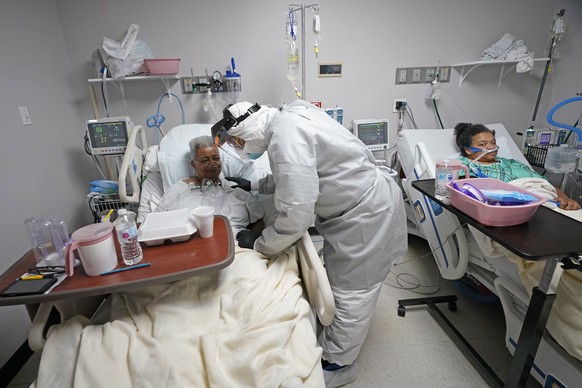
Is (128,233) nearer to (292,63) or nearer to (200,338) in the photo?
(200,338)

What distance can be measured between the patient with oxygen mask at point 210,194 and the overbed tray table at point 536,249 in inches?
43.7

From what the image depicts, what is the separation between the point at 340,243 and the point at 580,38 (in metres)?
3.05

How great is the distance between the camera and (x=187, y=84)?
8.46 ft

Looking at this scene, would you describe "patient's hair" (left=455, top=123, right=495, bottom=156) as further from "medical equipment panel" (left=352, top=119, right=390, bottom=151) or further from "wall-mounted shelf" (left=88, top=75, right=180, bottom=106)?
"wall-mounted shelf" (left=88, top=75, right=180, bottom=106)

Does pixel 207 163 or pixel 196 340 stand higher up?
pixel 207 163

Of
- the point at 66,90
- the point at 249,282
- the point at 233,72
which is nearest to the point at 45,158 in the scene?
the point at 66,90

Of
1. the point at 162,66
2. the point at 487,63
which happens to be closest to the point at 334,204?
the point at 162,66

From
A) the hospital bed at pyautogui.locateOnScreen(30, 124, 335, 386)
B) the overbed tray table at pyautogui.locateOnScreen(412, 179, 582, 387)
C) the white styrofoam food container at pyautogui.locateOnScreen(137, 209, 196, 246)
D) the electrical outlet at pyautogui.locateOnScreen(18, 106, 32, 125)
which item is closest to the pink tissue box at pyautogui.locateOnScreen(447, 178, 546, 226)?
the overbed tray table at pyautogui.locateOnScreen(412, 179, 582, 387)

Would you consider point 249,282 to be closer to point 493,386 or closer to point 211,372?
point 211,372

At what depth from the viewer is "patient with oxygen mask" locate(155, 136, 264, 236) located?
177 cm

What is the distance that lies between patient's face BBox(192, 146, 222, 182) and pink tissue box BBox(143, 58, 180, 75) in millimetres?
913

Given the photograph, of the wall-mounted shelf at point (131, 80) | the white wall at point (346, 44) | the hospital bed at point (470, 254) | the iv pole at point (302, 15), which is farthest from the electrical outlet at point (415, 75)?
the wall-mounted shelf at point (131, 80)

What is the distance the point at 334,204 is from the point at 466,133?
1.50m

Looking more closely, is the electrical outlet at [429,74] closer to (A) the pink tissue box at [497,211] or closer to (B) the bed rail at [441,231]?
(B) the bed rail at [441,231]
